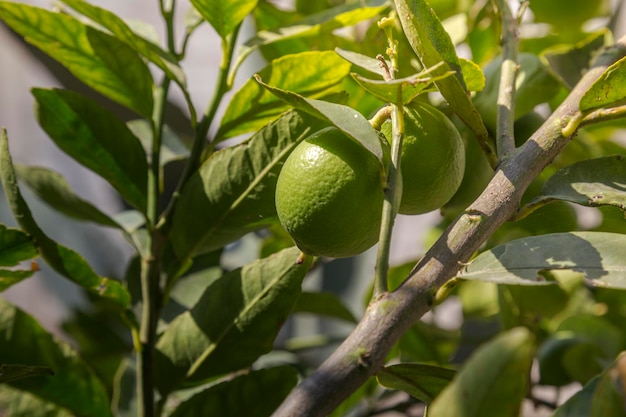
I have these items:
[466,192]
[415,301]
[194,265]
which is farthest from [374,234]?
[194,265]

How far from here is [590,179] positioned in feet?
1.37

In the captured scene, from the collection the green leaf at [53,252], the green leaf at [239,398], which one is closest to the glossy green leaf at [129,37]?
the green leaf at [53,252]

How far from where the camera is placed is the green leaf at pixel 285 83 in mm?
486

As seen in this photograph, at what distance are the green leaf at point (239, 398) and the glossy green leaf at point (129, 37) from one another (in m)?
0.22

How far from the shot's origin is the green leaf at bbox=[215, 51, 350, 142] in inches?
19.1

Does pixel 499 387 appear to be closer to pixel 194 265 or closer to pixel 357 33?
pixel 194 265

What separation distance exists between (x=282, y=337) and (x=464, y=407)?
2.34 feet

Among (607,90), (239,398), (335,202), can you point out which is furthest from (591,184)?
(239,398)

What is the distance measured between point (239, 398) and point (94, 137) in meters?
0.23

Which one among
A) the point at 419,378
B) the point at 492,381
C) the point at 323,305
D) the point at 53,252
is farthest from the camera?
the point at 323,305

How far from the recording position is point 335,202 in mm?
362

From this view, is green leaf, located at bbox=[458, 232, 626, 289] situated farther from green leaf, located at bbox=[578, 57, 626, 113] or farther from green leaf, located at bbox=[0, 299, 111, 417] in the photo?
green leaf, located at bbox=[0, 299, 111, 417]

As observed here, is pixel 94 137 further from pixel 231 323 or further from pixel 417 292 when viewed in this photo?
pixel 417 292

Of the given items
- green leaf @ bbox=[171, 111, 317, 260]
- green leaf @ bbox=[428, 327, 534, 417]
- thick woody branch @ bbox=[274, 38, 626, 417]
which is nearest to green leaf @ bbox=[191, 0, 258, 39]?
green leaf @ bbox=[171, 111, 317, 260]
